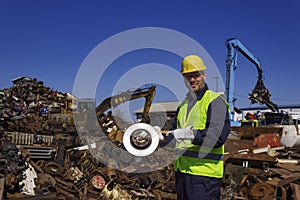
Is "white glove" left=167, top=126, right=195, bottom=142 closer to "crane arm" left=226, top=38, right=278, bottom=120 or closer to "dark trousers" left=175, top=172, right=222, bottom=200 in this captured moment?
"dark trousers" left=175, top=172, right=222, bottom=200

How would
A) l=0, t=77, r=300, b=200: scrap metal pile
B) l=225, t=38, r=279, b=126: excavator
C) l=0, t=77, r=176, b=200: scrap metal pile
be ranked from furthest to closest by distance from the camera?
1. l=225, t=38, r=279, b=126: excavator
2. l=0, t=77, r=176, b=200: scrap metal pile
3. l=0, t=77, r=300, b=200: scrap metal pile

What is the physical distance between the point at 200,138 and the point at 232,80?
9.02m

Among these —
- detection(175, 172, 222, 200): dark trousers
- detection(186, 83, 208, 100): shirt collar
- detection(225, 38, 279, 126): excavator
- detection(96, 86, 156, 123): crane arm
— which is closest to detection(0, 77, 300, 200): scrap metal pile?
detection(96, 86, 156, 123): crane arm

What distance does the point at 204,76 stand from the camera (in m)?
2.23

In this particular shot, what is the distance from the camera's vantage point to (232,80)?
1050 centimetres

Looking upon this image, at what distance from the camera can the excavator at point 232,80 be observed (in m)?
10.4

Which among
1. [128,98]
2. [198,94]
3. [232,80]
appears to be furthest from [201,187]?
[232,80]

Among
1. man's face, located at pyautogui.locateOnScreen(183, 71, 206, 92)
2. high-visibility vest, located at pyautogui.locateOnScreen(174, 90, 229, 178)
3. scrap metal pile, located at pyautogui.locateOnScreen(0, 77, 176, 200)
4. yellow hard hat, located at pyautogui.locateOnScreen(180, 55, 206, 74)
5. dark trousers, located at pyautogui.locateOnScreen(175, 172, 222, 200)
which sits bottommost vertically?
scrap metal pile, located at pyautogui.locateOnScreen(0, 77, 176, 200)

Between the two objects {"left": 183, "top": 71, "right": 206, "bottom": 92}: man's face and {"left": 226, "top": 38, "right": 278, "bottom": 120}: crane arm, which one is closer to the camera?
{"left": 183, "top": 71, "right": 206, "bottom": 92}: man's face

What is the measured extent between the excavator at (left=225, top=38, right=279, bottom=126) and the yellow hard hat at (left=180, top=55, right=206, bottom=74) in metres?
8.04

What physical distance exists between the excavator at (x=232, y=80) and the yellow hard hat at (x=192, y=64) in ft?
26.4

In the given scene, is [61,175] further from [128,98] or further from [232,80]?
[232,80]

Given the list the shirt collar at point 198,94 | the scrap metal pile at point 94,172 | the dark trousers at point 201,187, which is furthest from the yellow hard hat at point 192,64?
the scrap metal pile at point 94,172

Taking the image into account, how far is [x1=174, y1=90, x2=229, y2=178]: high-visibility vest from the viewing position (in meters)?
2.07
